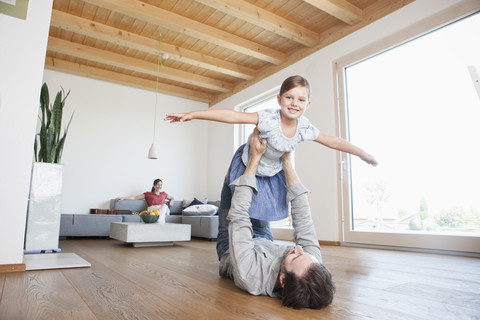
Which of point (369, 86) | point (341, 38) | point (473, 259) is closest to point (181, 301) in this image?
point (473, 259)

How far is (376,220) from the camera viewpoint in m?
3.70

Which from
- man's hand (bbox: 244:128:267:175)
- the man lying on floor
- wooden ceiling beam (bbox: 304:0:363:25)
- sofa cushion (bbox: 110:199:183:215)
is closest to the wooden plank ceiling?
wooden ceiling beam (bbox: 304:0:363:25)

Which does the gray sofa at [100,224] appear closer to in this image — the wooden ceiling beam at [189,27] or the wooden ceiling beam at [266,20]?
the wooden ceiling beam at [189,27]

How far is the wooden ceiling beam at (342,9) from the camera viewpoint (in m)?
3.69

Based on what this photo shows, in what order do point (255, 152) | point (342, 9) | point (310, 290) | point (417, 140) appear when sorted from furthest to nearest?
point (342, 9)
point (417, 140)
point (255, 152)
point (310, 290)

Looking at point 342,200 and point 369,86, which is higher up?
point 369,86

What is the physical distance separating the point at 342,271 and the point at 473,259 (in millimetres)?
1406

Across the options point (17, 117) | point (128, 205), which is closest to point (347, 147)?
point (17, 117)

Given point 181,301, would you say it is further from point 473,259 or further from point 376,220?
point 376,220

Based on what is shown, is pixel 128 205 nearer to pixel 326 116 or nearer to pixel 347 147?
pixel 326 116

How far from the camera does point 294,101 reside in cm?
169

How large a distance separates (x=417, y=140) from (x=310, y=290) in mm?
2860

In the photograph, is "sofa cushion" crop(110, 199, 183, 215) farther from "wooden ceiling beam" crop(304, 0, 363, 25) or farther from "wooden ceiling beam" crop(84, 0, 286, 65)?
"wooden ceiling beam" crop(304, 0, 363, 25)

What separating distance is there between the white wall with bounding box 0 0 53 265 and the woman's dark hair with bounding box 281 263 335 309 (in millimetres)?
1580
